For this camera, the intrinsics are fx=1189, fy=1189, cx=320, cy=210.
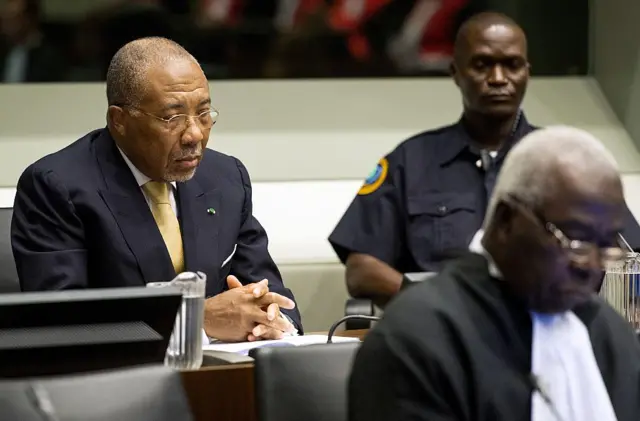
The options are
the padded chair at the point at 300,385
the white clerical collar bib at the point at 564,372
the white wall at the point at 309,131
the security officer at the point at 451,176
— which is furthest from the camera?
the white wall at the point at 309,131

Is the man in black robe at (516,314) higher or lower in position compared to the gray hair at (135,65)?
lower

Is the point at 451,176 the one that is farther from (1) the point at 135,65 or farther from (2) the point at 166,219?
(1) the point at 135,65

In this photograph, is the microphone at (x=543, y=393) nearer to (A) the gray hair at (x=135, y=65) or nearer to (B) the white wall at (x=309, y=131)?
(A) the gray hair at (x=135, y=65)

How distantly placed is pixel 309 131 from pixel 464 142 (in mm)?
833

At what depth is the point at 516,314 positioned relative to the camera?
1699mm

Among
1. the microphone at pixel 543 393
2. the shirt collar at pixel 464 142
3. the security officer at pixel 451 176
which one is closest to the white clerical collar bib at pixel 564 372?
the microphone at pixel 543 393

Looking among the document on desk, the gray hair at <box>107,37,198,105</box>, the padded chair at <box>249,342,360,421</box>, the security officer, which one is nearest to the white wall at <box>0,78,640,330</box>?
the security officer

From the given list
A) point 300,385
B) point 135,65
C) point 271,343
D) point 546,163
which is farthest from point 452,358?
point 135,65

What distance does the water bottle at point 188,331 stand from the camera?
7.43 ft

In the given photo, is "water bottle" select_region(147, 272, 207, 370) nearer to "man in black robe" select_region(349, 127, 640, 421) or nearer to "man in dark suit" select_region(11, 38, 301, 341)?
"man in dark suit" select_region(11, 38, 301, 341)

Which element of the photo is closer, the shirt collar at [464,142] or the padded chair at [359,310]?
the padded chair at [359,310]

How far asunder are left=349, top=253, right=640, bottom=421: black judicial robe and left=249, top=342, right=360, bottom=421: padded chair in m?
0.35

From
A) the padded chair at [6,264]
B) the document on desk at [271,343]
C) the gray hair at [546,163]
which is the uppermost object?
the gray hair at [546,163]

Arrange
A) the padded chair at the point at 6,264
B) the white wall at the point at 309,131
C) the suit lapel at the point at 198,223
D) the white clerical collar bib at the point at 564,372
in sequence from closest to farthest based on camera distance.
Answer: the white clerical collar bib at the point at 564,372 < the suit lapel at the point at 198,223 < the padded chair at the point at 6,264 < the white wall at the point at 309,131
